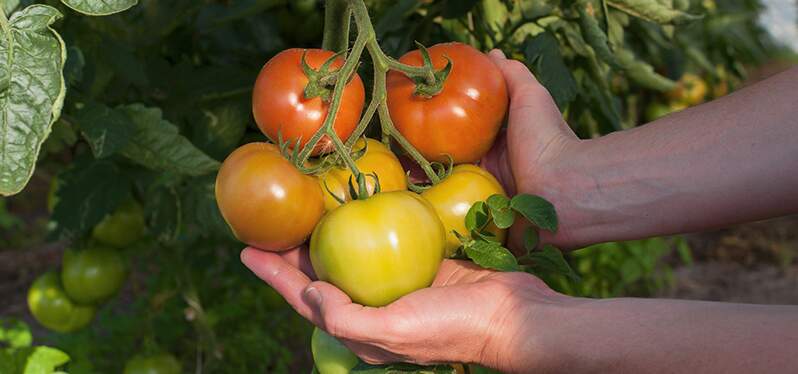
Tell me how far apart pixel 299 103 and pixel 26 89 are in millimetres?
318

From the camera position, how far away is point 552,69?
3.94 feet

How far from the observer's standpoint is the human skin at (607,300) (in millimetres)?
825

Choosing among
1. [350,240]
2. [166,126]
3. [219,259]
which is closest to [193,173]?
[166,126]

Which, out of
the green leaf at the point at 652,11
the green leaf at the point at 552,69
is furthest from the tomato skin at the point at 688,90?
the green leaf at the point at 552,69

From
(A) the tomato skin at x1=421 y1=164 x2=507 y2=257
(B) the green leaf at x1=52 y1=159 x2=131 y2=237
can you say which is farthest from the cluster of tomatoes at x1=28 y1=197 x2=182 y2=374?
(A) the tomato skin at x1=421 y1=164 x2=507 y2=257

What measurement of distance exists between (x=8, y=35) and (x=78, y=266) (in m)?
0.97

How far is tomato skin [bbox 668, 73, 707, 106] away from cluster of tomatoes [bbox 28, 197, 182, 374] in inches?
66.6

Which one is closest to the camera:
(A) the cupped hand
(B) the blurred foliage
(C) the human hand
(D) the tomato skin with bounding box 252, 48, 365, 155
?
(A) the cupped hand

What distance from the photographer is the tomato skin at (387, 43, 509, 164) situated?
1.04 m

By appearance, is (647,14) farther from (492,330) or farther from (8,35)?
(8,35)

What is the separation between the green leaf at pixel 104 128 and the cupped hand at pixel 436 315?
0.99 ft

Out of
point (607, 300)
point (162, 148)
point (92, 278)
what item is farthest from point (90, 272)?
point (607, 300)

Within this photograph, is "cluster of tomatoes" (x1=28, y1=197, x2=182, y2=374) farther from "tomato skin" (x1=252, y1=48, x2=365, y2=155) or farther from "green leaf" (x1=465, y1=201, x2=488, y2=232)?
"green leaf" (x1=465, y1=201, x2=488, y2=232)

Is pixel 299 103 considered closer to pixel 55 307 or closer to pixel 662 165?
pixel 662 165
